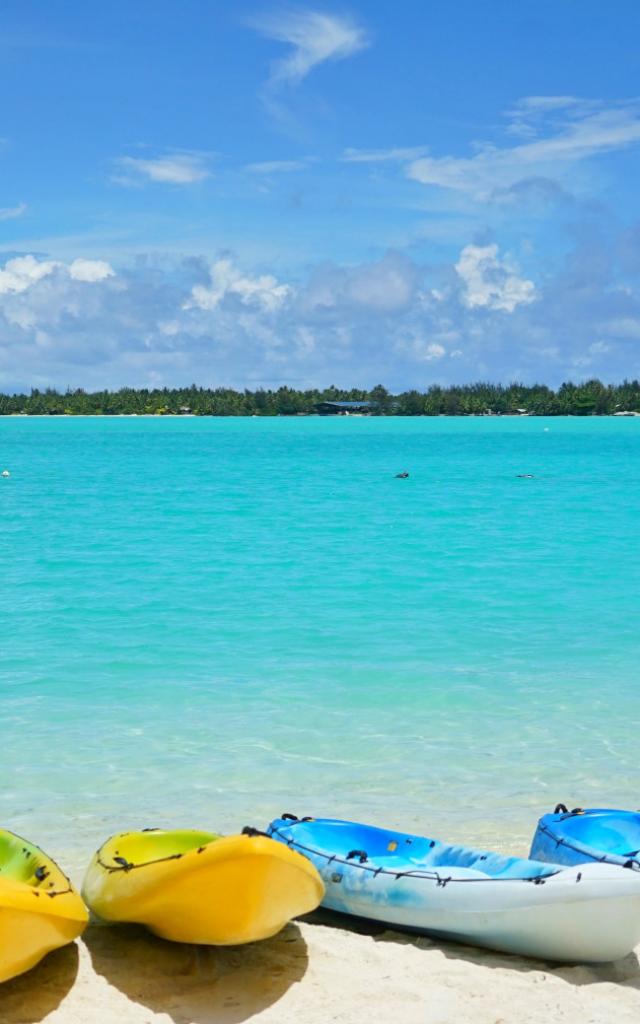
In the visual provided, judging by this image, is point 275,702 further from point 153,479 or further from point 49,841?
point 153,479

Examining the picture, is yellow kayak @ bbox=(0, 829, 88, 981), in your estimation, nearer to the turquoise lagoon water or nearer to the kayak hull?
the kayak hull

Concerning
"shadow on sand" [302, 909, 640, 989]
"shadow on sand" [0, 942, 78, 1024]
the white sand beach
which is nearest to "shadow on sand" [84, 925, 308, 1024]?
the white sand beach

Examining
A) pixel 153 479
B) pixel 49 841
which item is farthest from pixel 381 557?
pixel 153 479

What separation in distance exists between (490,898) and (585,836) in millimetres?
1261

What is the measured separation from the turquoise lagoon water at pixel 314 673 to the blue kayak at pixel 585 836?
3.27 ft

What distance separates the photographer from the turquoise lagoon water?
8.66 m

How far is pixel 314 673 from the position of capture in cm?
1277

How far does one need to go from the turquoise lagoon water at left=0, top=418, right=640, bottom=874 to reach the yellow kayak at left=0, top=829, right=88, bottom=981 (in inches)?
80.6

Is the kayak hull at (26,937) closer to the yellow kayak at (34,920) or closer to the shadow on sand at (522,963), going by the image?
the yellow kayak at (34,920)

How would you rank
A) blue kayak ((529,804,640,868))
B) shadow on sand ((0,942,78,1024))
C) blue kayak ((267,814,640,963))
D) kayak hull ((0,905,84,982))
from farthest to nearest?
blue kayak ((529,804,640,868)) → blue kayak ((267,814,640,963)) → shadow on sand ((0,942,78,1024)) → kayak hull ((0,905,84,982))

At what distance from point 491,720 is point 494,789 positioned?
2.08 m

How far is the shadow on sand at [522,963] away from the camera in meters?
5.42

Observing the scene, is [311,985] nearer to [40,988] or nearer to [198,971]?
[198,971]

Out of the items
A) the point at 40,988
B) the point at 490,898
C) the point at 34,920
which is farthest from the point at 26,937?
the point at 490,898
